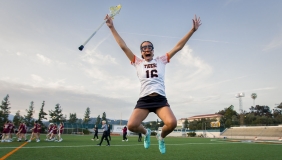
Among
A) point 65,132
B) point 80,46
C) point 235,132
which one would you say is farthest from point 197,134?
point 80,46

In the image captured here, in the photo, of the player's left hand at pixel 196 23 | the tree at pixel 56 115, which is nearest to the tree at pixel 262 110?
the tree at pixel 56 115

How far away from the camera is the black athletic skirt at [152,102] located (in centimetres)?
470

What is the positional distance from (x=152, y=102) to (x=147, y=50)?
121 centimetres

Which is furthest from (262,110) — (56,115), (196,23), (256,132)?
(196,23)

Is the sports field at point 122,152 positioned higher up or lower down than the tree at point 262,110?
lower down

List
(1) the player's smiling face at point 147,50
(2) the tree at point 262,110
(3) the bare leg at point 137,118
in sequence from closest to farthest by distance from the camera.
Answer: (3) the bare leg at point 137,118 < (1) the player's smiling face at point 147,50 < (2) the tree at point 262,110

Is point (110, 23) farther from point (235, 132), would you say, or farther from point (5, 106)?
point (5, 106)

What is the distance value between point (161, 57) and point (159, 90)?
90cm

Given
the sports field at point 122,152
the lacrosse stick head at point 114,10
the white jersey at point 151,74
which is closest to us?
the white jersey at point 151,74

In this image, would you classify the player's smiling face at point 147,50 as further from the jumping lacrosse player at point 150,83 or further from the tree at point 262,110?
the tree at point 262,110

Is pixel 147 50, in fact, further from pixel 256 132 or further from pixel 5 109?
pixel 5 109

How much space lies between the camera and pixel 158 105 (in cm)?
469

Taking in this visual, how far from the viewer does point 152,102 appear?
4707mm

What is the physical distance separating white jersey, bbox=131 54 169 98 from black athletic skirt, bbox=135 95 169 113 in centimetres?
9
